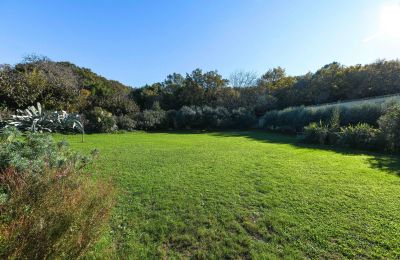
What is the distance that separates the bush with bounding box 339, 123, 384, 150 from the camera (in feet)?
35.5

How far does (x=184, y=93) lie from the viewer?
30.6 meters

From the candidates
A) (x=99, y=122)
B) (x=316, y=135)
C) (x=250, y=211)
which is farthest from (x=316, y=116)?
(x=250, y=211)

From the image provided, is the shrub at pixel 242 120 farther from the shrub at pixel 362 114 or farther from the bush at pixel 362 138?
the bush at pixel 362 138

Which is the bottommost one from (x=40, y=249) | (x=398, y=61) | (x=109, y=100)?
(x=40, y=249)

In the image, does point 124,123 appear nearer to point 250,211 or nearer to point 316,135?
point 316,135

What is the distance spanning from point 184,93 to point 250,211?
2698 cm

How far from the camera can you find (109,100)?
21.6 metres

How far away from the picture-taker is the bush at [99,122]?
644 inches

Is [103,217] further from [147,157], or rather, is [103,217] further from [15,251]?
[147,157]

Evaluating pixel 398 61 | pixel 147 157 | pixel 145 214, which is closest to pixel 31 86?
pixel 147 157

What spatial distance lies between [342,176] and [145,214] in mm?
4995

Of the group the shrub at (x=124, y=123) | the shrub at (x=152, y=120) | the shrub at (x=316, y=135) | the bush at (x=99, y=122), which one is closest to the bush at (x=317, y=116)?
the shrub at (x=316, y=135)

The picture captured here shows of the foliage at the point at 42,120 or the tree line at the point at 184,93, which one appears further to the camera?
the tree line at the point at 184,93

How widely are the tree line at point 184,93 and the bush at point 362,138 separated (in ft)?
41.4
